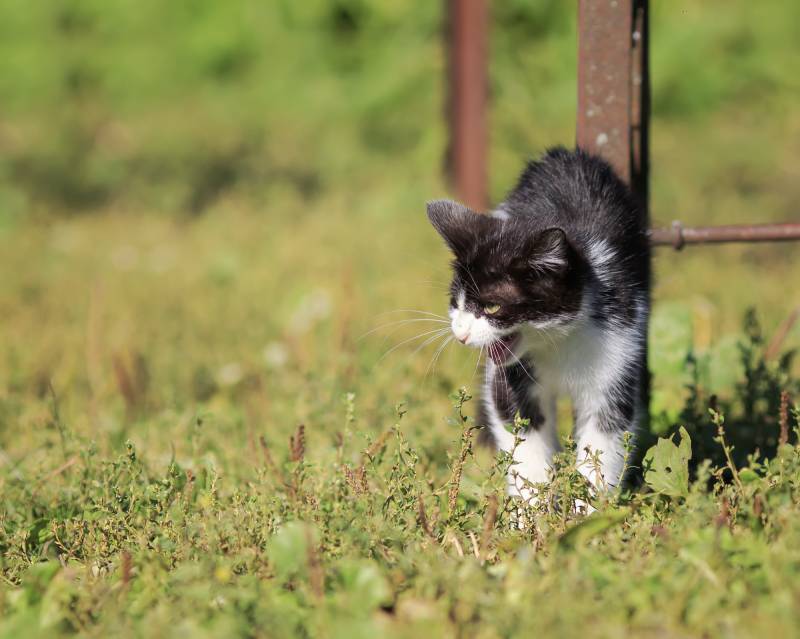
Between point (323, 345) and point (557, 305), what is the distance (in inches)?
70.9

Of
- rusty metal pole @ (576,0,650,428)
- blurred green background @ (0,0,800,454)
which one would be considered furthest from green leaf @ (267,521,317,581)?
rusty metal pole @ (576,0,650,428)

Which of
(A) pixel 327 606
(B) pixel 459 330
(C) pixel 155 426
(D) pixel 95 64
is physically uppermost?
(D) pixel 95 64

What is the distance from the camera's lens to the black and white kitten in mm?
2238

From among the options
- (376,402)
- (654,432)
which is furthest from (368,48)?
(654,432)

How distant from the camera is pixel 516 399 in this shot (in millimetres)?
2457

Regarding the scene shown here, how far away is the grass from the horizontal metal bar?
0.33 m

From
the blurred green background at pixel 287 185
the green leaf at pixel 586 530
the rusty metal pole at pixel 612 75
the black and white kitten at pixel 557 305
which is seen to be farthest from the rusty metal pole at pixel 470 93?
the green leaf at pixel 586 530

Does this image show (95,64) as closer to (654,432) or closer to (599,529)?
(654,432)

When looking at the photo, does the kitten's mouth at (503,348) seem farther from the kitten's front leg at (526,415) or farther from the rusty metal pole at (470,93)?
the rusty metal pole at (470,93)

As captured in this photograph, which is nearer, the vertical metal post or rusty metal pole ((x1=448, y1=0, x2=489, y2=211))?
the vertical metal post

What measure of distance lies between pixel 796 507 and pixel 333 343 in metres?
2.18

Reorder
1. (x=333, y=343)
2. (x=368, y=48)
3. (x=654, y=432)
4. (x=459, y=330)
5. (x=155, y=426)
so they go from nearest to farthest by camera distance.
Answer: (x=459, y=330) → (x=654, y=432) → (x=155, y=426) → (x=333, y=343) → (x=368, y=48)

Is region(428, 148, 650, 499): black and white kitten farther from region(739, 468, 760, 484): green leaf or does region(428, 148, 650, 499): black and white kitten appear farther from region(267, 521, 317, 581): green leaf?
region(267, 521, 317, 581): green leaf

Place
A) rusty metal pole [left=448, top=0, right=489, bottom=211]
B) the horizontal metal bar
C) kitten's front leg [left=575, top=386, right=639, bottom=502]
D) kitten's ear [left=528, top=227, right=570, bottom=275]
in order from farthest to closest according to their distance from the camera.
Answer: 1. rusty metal pole [left=448, top=0, right=489, bottom=211]
2. the horizontal metal bar
3. kitten's front leg [left=575, top=386, right=639, bottom=502]
4. kitten's ear [left=528, top=227, right=570, bottom=275]
